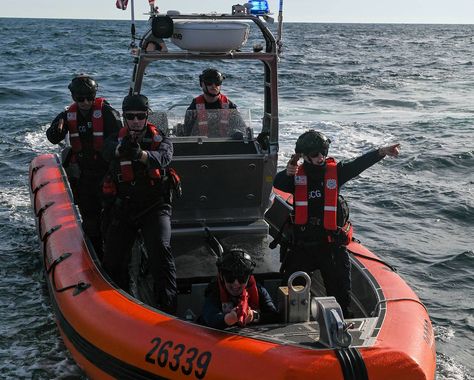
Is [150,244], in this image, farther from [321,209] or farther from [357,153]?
[357,153]

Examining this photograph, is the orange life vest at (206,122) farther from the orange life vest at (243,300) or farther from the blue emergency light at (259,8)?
the orange life vest at (243,300)

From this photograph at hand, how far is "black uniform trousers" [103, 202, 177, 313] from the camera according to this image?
4711mm

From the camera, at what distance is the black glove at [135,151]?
177 inches

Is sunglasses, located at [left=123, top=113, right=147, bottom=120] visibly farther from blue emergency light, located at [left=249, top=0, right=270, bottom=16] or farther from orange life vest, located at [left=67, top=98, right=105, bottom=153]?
blue emergency light, located at [left=249, top=0, right=270, bottom=16]

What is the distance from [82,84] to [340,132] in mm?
8912

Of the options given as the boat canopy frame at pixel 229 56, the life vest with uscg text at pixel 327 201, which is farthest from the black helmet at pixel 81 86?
the life vest with uscg text at pixel 327 201

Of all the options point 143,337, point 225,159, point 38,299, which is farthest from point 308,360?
point 38,299

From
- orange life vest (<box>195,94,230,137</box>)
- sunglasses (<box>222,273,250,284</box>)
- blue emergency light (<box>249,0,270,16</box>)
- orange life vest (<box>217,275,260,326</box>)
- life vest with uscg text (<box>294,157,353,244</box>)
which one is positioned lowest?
orange life vest (<box>217,275,260,326</box>)

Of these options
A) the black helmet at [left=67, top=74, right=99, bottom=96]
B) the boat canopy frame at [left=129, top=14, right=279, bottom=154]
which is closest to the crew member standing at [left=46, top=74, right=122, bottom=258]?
the black helmet at [left=67, top=74, right=99, bottom=96]

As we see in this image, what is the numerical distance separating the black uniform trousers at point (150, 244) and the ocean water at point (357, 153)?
1.00 meters

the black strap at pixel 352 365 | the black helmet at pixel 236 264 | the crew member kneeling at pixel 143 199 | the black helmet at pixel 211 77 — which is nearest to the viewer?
the black strap at pixel 352 365

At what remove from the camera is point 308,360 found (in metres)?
3.76

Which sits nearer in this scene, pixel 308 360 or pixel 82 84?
pixel 308 360

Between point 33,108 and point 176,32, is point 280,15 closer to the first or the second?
point 176,32
